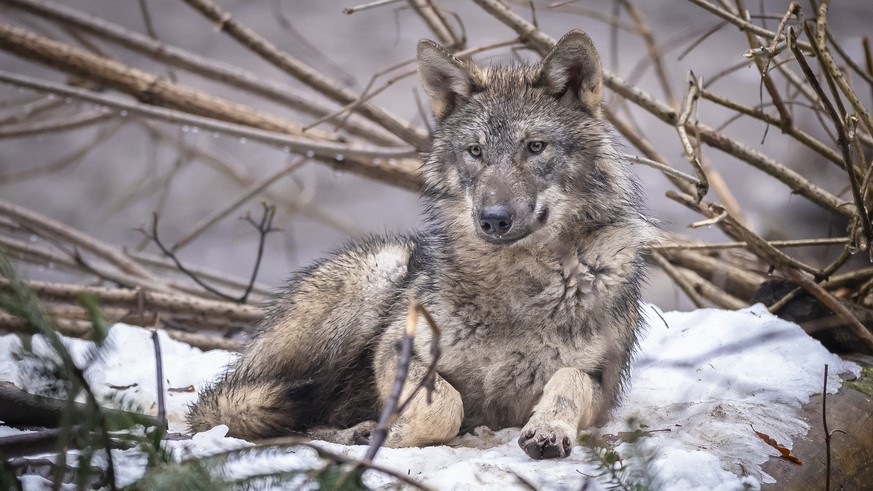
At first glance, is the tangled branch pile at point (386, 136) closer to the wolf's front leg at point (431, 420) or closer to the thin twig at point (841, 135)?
the thin twig at point (841, 135)

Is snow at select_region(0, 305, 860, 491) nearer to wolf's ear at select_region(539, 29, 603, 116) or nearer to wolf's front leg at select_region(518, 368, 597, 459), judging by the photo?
wolf's front leg at select_region(518, 368, 597, 459)

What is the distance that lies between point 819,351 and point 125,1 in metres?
13.6

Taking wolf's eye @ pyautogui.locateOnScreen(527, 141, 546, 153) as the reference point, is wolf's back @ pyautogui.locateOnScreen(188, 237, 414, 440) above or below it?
below

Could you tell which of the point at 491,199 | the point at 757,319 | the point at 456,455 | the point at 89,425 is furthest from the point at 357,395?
the point at 757,319

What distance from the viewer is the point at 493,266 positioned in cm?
340

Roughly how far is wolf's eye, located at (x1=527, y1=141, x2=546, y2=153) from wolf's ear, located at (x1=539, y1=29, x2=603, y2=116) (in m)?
0.29

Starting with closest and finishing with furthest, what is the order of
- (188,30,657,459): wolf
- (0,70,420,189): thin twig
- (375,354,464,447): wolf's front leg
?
1. (375,354,464,447): wolf's front leg
2. (188,30,657,459): wolf
3. (0,70,420,189): thin twig

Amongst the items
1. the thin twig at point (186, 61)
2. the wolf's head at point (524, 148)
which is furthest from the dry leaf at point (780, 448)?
the thin twig at point (186, 61)

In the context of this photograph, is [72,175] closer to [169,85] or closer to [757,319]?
[169,85]

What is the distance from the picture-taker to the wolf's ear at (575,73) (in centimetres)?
335

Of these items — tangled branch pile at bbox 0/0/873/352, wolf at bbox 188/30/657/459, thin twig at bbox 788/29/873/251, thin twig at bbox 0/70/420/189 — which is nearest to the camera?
wolf at bbox 188/30/657/459

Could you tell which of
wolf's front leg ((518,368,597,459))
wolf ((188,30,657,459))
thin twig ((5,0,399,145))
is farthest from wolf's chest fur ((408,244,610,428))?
thin twig ((5,0,399,145))

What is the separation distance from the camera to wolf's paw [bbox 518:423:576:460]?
2.78m

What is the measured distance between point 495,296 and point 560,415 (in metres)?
0.59
